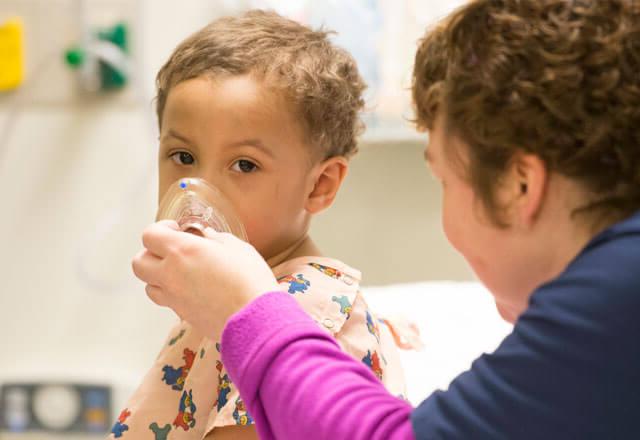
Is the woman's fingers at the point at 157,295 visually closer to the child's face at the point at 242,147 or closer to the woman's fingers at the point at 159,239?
the woman's fingers at the point at 159,239

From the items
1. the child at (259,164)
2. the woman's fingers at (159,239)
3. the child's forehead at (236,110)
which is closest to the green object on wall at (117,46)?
the child at (259,164)

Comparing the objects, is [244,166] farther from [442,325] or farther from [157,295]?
[442,325]

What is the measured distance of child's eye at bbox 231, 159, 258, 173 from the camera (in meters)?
1.12

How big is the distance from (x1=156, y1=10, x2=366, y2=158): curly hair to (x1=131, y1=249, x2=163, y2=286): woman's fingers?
310 mm

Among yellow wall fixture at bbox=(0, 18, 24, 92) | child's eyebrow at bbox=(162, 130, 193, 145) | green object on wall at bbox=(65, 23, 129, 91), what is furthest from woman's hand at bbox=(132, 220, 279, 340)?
yellow wall fixture at bbox=(0, 18, 24, 92)

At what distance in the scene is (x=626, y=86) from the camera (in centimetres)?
70

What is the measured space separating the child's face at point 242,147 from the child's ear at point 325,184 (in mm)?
44

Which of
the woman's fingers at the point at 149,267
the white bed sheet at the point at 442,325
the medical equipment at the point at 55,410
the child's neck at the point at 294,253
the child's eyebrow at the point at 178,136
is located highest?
the child's eyebrow at the point at 178,136

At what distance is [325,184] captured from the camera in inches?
48.5

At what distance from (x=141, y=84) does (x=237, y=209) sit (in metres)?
1.23

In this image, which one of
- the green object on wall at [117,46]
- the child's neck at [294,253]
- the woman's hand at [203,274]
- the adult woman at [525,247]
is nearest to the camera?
the adult woman at [525,247]

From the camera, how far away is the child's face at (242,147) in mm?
1111

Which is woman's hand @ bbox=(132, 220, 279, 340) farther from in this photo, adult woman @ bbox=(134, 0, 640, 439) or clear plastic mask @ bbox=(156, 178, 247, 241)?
clear plastic mask @ bbox=(156, 178, 247, 241)

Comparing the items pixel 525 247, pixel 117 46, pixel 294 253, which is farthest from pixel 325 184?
pixel 117 46
